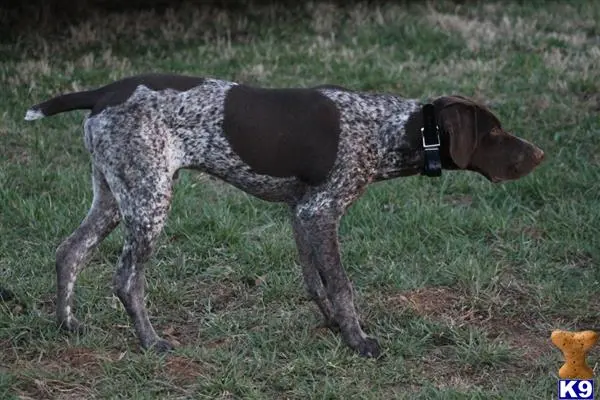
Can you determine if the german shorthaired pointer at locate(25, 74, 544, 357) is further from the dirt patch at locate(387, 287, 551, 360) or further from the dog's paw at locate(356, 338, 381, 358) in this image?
the dirt patch at locate(387, 287, 551, 360)

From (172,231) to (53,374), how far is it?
81.1 inches

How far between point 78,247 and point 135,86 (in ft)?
3.05

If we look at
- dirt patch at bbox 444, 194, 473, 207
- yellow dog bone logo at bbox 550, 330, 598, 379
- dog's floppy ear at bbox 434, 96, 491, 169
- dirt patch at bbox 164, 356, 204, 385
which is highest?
dog's floppy ear at bbox 434, 96, 491, 169

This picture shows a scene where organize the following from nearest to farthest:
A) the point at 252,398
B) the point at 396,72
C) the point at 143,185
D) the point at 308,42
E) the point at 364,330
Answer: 1. the point at 252,398
2. the point at 143,185
3. the point at 364,330
4. the point at 396,72
5. the point at 308,42

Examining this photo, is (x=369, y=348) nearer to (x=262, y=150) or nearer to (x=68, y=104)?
(x=262, y=150)

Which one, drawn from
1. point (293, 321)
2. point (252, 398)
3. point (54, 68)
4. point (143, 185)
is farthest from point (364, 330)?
point (54, 68)

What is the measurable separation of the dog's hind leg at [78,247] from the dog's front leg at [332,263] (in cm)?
104

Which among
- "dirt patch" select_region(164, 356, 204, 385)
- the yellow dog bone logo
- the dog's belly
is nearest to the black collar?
the dog's belly

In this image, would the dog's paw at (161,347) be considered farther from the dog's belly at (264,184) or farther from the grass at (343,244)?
the dog's belly at (264,184)

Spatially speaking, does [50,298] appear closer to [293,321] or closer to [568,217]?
[293,321]

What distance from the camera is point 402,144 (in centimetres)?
575

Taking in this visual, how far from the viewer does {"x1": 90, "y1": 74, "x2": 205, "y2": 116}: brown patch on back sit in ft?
18.2

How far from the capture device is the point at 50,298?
248 inches

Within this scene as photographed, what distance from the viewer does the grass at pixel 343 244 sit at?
17.7 ft
